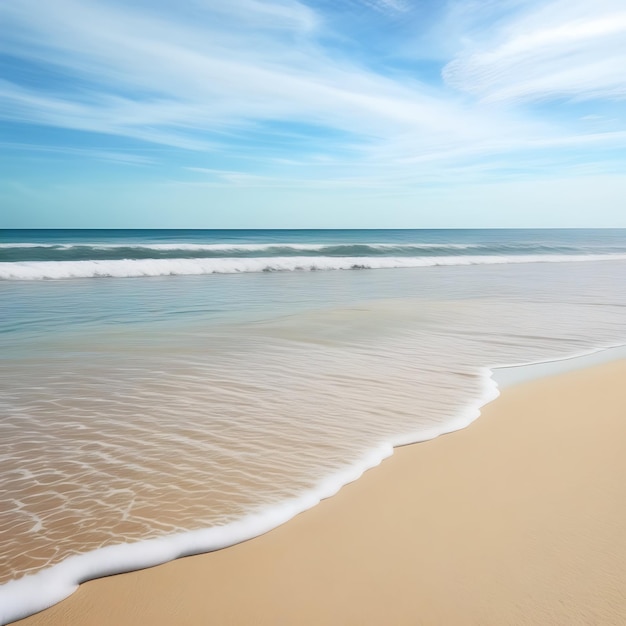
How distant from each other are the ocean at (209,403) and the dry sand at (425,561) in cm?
13

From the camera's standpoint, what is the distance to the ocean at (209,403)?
248 centimetres

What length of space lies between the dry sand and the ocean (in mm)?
135

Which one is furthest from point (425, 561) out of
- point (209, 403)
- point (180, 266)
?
point (180, 266)

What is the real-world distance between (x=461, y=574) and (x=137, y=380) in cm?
335

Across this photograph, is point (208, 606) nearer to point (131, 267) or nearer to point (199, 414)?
point (199, 414)

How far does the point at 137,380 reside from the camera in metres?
4.82

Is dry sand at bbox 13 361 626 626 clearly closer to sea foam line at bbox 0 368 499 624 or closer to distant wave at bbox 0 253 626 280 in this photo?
sea foam line at bbox 0 368 499 624

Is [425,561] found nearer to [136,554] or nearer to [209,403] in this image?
[136,554]

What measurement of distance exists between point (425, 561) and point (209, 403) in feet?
7.50

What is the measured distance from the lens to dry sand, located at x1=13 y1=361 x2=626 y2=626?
1987 mm

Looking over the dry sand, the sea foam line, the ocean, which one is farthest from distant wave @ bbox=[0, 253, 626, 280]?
the dry sand

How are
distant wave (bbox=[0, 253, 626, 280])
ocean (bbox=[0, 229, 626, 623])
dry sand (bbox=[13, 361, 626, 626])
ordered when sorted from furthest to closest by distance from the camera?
1. distant wave (bbox=[0, 253, 626, 280])
2. ocean (bbox=[0, 229, 626, 623])
3. dry sand (bbox=[13, 361, 626, 626])

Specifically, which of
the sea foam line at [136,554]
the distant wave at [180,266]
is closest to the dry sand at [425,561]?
the sea foam line at [136,554]

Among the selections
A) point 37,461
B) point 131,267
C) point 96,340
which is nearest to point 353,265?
point 131,267
